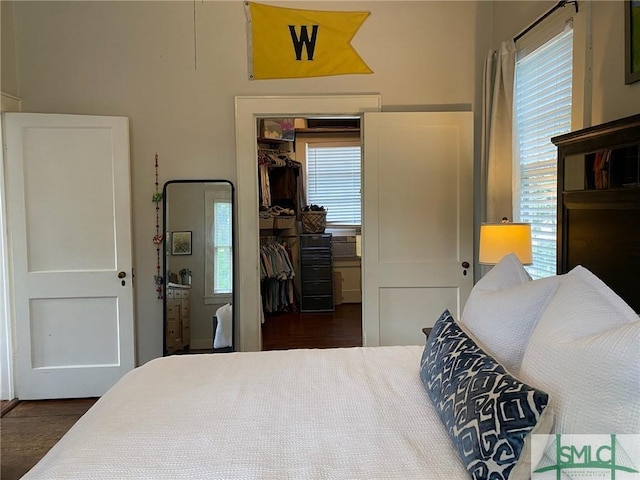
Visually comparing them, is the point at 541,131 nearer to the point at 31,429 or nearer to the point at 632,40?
the point at 632,40

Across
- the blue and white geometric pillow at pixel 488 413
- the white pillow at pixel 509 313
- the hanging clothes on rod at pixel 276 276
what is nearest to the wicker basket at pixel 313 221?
the hanging clothes on rod at pixel 276 276

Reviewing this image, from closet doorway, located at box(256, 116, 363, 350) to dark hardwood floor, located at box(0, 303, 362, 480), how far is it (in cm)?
3

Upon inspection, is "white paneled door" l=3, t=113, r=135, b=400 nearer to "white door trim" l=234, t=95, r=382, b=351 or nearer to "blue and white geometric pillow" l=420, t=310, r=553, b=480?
"white door trim" l=234, t=95, r=382, b=351

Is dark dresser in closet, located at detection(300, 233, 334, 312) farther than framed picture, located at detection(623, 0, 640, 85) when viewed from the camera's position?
Yes

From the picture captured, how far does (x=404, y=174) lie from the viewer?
3168mm

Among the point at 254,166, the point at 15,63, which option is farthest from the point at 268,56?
the point at 15,63

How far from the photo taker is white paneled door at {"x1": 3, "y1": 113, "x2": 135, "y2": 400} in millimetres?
3057

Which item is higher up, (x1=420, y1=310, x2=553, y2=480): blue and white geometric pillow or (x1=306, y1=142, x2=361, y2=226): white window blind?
→ (x1=306, y1=142, x2=361, y2=226): white window blind

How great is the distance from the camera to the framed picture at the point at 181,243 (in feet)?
10.7

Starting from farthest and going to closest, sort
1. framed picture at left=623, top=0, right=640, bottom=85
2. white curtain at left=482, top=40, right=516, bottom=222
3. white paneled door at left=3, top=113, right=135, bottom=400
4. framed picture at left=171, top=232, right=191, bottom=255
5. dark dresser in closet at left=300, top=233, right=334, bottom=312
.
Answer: dark dresser in closet at left=300, top=233, right=334, bottom=312 → framed picture at left=171, top=232, right=191, bottom=255 → white paneled door at left=3, top=113, right=135, bottom=400 → white curtain at left=482, top=40, right=516, bottom=222 → framed picture at left=623, top=0, right=640, bottom=85

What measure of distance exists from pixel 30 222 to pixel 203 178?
1.22m

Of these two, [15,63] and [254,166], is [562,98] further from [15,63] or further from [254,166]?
[15,63]

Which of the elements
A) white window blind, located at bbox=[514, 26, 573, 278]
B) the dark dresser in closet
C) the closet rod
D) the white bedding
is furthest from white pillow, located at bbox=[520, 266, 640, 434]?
the dark dresser in closet

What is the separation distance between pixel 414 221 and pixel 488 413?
7.37ft
